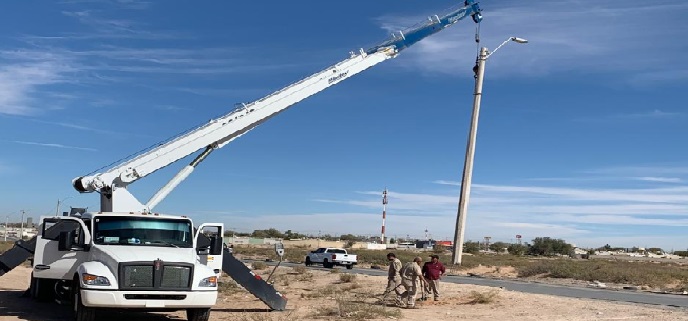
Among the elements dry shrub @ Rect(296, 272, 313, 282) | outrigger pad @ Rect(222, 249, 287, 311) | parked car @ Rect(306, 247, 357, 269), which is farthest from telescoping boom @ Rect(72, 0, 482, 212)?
parked car @ Rect(306, 247, 357, 269)

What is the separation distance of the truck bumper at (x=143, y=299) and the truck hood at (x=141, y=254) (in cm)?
61

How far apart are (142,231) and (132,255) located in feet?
3.60

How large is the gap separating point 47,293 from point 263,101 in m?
7.82

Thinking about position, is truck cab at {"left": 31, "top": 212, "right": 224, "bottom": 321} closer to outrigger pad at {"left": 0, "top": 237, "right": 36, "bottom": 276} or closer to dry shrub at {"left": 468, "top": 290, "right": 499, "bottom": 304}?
outrigger pad at {"left": 0, "top": 237, "right": 36, "bottom": 276}

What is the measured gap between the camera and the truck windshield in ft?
45.8

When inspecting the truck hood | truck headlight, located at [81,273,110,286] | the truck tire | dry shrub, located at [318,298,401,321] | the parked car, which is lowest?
the parked car

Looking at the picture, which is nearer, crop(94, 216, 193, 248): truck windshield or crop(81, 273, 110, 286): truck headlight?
crop(81, 273, 110, 286): truck headlight

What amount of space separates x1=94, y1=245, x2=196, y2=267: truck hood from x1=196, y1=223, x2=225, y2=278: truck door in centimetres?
85

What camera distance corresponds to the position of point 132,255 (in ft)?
43.0

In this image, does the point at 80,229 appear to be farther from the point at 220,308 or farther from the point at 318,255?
the point at 318,255

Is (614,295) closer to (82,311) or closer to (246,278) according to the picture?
(246,278)

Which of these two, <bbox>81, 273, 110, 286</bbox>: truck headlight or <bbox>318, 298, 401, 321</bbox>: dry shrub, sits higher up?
<bbox>81, 273, 110, 286</bbox>: truck headlight

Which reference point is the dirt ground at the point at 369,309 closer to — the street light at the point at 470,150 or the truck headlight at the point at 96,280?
the truck headlight at the point at 96,280

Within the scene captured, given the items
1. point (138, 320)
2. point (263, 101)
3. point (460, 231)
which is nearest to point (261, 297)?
point (138, 320)
